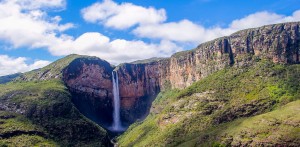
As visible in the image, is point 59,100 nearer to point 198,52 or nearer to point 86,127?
point 86,127

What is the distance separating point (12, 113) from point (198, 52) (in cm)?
9276

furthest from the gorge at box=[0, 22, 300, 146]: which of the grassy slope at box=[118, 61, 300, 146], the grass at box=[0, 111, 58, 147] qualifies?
the grass at box=[0, 111, 58, 147]

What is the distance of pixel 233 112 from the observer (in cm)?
14325

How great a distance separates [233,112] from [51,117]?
74408mm

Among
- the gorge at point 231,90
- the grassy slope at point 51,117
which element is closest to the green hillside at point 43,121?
the grassy slope at point 51,117

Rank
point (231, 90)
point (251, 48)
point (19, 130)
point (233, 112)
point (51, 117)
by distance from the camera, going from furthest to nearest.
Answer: point (251, 48)
point (51, 117)
point (231, 90)
point (19, 130)
point (233, 112)

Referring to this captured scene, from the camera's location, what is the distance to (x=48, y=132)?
156m

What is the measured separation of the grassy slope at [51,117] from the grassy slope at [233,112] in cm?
2125

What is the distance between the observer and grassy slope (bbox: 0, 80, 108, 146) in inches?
6152

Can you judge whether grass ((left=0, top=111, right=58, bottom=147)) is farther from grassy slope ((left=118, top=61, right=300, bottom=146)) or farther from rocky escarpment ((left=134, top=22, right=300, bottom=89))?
rocky escarpment ((left=134, top=22, right=300, bottom=89))

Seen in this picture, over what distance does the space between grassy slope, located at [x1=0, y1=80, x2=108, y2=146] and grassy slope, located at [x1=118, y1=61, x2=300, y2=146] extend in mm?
21255

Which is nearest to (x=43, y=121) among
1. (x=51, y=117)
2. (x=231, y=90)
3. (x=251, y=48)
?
(x=51, y=117)

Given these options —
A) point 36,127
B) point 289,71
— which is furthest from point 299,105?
point 36,127

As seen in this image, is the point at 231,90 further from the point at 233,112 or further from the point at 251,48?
the point at 251,48
